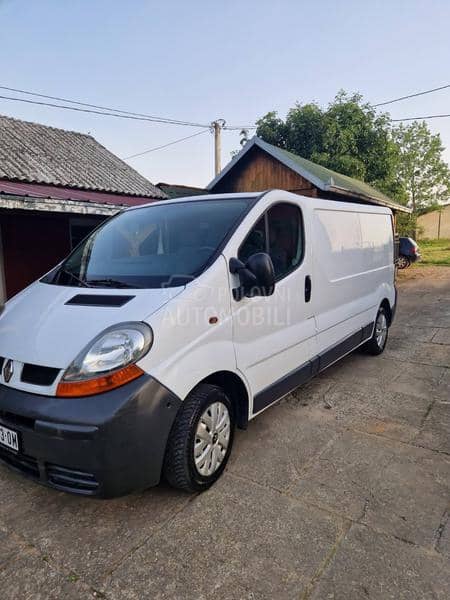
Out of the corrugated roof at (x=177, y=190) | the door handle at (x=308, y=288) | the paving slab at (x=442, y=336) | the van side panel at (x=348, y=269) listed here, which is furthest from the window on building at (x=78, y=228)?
the paving slab at (x=442, y=336)

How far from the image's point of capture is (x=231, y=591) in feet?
5.71

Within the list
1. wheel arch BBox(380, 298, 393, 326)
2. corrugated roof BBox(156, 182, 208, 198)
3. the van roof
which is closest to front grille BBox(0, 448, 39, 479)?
the van roof

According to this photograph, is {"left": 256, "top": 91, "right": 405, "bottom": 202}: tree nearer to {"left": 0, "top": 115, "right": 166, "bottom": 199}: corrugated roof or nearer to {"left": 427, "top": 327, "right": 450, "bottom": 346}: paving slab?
{"left": 0, "top": 115, "right": 166, "bottom": 199}: corrugated roof

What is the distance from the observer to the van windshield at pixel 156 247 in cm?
256

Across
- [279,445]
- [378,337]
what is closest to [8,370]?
[279,445]

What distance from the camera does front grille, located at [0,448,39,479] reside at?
2064 mm

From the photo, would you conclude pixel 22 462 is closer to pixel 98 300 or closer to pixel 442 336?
pixel 98 300

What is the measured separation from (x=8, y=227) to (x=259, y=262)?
7260 mm

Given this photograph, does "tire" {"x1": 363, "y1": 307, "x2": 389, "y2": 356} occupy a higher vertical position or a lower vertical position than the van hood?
lower

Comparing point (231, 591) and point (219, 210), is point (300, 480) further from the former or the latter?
point (219, 210)

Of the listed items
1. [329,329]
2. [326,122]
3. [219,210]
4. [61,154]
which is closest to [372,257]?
[329,329]

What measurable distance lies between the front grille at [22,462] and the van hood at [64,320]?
51 cm

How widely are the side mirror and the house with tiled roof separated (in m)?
4.68

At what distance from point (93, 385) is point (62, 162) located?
963cm
